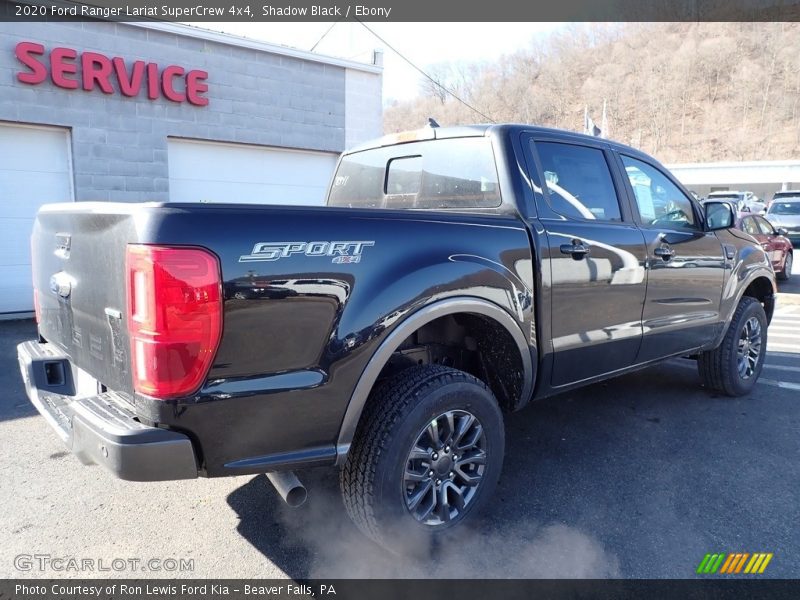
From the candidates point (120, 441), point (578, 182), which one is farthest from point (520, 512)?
point (120, 441)

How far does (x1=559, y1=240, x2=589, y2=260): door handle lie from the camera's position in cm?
317

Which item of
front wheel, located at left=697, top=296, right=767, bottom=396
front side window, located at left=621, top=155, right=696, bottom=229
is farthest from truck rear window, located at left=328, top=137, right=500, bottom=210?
front wheel, located at left=697, top=296, right=767, bottom=396

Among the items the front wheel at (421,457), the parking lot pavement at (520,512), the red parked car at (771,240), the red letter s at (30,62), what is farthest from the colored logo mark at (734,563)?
the red parked car at (771,240)

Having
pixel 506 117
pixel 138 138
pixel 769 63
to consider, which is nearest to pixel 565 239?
pixel 138 138

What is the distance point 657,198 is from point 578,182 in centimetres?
94

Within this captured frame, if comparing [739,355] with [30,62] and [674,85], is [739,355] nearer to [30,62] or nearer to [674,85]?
[30,62]

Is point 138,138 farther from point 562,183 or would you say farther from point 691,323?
point 691,323

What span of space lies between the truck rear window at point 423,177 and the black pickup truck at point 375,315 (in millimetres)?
14

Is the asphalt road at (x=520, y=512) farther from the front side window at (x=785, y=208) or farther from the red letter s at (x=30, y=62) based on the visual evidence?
the front side window at (x=785, y=208)

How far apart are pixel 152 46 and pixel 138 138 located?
1.49 meters

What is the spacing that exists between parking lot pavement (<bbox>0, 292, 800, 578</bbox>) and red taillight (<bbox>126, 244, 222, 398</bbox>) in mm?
1122

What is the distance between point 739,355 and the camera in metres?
4.99

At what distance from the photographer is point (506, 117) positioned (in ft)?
156

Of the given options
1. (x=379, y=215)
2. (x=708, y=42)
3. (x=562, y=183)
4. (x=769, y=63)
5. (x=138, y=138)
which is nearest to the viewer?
(x=379, y=215)
